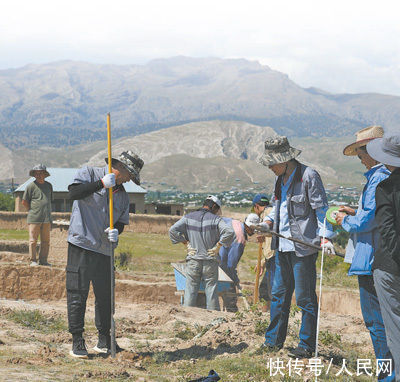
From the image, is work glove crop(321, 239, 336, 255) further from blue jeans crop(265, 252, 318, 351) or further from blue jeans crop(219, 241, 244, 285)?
blue jeans crop(219, 241, 244, 285)

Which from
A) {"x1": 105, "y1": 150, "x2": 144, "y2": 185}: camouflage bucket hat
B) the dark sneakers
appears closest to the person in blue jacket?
the dark sneakers

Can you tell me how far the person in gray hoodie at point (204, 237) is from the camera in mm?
8734

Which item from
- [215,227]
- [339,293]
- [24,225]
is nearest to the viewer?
[215,227]

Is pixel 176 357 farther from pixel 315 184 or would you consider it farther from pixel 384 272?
pixel 384 272

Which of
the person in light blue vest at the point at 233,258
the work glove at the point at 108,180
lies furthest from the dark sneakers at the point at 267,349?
the person in light blue vest at the point at 233,258

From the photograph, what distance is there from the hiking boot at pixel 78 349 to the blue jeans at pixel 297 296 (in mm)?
1903

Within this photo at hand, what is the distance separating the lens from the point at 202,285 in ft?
32.6

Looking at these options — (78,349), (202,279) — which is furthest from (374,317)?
(202,279)

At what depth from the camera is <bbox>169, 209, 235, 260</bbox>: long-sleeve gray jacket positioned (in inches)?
344

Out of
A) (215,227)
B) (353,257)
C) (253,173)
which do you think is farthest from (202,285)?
(253,173)

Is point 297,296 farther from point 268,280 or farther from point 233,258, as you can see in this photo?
point 233,258

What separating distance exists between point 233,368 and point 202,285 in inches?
172

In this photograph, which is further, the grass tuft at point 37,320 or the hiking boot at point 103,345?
the grass tuft at point 37,320

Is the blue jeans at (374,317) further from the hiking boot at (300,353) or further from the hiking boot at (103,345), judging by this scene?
the hiking boot at (103,345)
